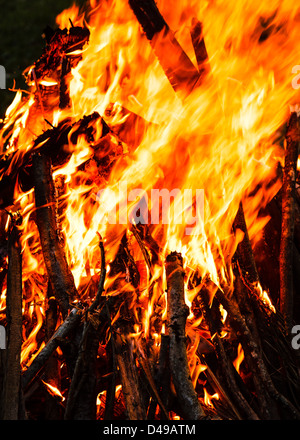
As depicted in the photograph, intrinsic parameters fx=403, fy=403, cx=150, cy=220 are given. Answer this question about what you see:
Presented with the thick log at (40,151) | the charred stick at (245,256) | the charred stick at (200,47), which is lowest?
the charred stick at (245,256)

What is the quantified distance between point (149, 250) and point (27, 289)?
963 millimetres

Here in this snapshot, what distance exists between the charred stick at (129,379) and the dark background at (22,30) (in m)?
5.06

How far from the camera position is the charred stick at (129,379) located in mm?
2035

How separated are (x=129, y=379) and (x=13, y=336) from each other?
0.67 meters

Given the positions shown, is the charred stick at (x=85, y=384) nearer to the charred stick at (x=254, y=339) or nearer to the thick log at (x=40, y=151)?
the charred stick at (x=254, y=339)

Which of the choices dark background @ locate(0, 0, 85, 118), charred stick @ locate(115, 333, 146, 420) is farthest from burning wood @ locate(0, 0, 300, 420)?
dark background @ locate(0, 0, 85, 118)

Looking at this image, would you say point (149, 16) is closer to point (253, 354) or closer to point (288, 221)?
point (288, 221)

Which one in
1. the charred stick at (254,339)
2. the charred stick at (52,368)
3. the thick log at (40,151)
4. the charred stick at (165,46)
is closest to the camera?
the charred stick at (52,368)

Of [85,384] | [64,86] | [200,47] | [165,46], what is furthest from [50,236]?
[200,47]

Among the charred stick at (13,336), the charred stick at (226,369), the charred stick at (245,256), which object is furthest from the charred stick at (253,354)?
the charred stick at (13,336)

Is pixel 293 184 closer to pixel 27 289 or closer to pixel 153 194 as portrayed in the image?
pixel 153 194

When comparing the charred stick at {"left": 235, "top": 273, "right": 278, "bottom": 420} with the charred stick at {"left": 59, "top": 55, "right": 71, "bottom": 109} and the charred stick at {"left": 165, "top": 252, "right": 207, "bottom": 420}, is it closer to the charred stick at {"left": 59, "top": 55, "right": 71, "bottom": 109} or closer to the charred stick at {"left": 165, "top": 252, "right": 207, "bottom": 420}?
the charred stick at {"left": 165, "top": 252, "right": 207, "bottom": 420}

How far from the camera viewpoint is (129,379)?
216cm

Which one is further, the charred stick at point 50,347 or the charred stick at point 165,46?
the charred stick at point 165,46
